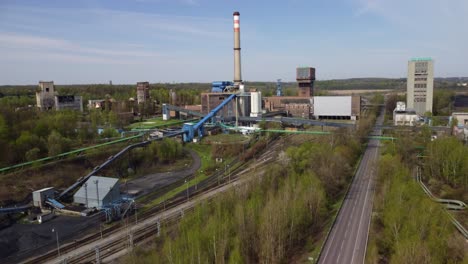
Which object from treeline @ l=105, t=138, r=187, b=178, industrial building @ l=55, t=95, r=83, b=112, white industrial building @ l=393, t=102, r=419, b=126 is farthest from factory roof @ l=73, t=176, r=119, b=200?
white industrial building @ l=393, t=102, r=419, b=126

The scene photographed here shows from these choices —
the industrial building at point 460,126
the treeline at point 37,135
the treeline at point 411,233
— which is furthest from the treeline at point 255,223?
the industrial building at point 460,126

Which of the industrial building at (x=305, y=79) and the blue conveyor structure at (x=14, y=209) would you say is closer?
the blue conveyor structure at (x=14, y=209)

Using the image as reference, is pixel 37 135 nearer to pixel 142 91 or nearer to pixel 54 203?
pixel 54 203

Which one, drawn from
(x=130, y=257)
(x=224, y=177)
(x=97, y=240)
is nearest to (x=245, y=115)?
(x=224, y=177)

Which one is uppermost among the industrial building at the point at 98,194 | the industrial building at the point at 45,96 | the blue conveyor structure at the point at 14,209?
the industrial building at the point at 45,96

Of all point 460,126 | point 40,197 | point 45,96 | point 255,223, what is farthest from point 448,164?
point 45,96

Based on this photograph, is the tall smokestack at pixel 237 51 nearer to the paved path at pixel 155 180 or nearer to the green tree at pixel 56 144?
the paved path at pixel 155 180

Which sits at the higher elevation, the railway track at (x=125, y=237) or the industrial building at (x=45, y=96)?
the industrial building at (x=45, y=96)

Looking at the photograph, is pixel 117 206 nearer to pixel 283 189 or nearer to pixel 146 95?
pixel 283 189
